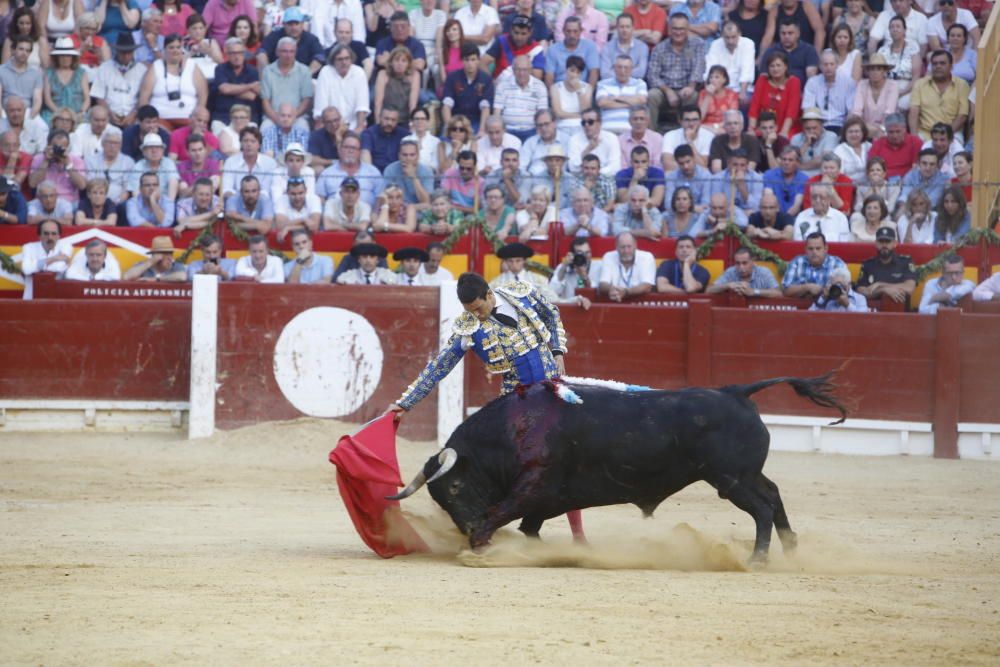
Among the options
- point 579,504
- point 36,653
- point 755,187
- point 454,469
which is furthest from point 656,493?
point 755,187

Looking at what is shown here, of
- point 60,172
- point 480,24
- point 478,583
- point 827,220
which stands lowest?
point 478,583

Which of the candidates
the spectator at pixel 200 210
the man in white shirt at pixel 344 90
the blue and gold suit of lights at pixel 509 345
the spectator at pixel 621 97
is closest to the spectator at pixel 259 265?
the spectator at pixel 200 210

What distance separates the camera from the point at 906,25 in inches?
475

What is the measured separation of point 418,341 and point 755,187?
2.81 metres

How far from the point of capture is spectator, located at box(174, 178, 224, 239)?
11305mm

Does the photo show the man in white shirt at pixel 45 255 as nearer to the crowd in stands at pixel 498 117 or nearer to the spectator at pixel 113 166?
the crowd in stands at pixel 498 117

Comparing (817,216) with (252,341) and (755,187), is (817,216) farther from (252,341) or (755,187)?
(252,341)

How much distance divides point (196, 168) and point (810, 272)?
488 centimetres

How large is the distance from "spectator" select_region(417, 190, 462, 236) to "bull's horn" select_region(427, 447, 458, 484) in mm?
4947

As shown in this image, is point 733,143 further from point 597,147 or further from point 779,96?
point 597,147

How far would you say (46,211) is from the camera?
11.5 metres

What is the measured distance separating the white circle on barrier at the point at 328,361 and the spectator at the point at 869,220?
3631mm

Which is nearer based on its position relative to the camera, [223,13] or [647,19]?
[647,19]

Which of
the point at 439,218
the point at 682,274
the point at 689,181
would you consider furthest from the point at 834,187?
the point at 439,218
